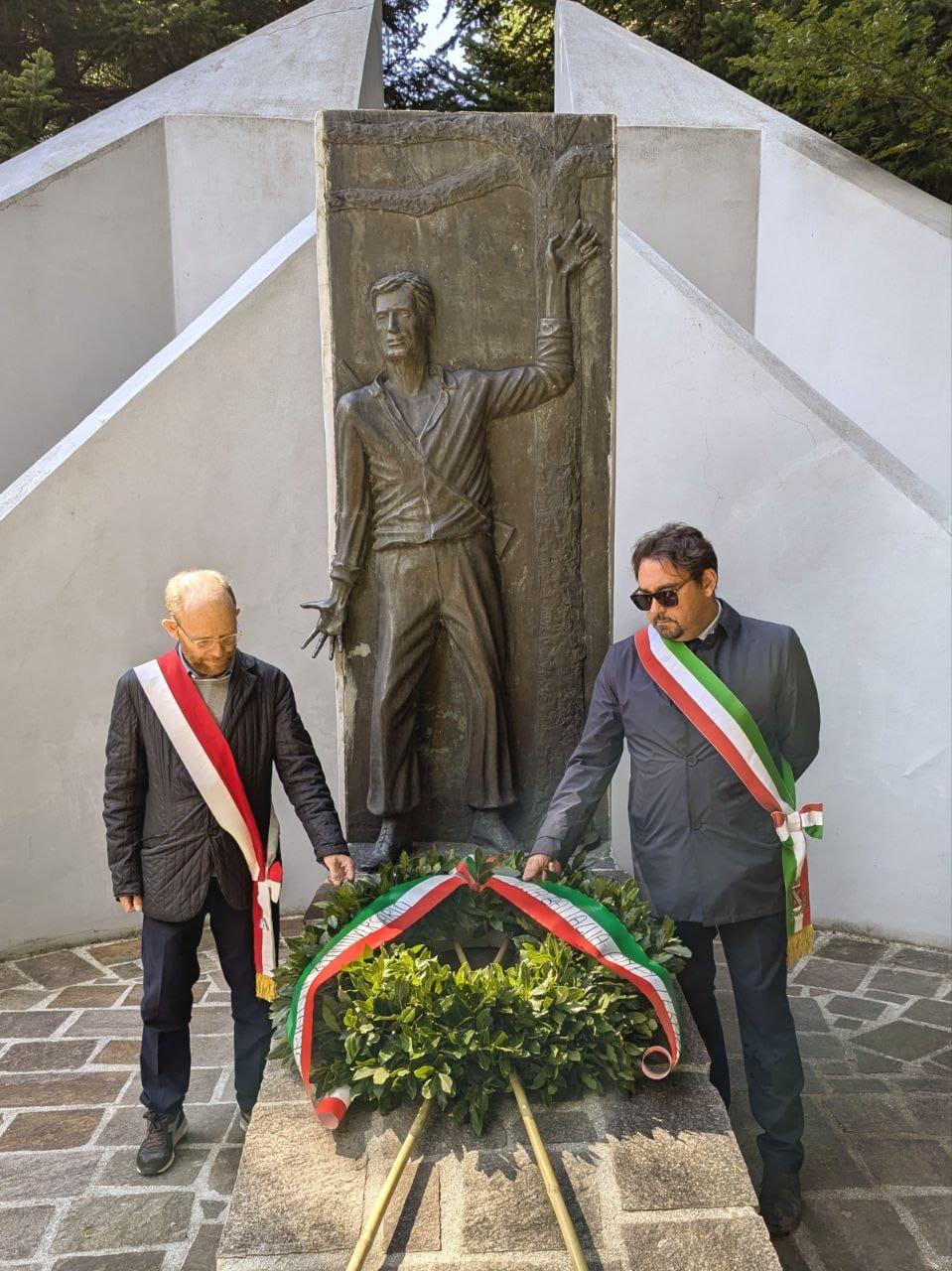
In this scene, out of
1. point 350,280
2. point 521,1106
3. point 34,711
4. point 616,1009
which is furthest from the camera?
point 34,711

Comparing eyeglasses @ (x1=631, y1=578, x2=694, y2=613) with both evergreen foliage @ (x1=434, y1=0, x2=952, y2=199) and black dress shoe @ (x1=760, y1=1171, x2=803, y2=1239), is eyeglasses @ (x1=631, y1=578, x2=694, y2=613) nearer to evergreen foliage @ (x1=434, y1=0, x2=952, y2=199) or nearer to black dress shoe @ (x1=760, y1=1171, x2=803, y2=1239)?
black dress shoe @ (x1=760, y1=1171, x2=803, y2=1239)

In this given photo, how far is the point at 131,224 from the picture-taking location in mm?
6680

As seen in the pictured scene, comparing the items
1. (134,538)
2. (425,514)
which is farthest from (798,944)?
(134,538)

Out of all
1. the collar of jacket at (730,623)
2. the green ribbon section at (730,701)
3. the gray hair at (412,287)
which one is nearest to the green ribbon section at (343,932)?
the green ribbon section at (730,701)

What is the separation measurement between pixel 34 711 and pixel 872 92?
20.0ft

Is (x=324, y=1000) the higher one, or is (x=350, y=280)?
(x=350, y=280)

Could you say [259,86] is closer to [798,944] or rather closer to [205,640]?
[205,640]

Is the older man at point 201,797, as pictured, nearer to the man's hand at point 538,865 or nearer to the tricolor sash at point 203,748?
the tricolor sash at point 203,748

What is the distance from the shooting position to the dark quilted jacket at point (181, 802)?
124 inches

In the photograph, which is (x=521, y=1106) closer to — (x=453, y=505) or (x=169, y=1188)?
(x=169, y=1188)

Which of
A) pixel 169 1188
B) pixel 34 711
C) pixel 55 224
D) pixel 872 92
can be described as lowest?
pixel 169 1188

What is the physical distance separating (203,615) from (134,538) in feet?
7.84

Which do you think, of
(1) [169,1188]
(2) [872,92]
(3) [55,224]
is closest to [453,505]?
(1) [169,1188]

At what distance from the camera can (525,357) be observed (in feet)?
11.5
